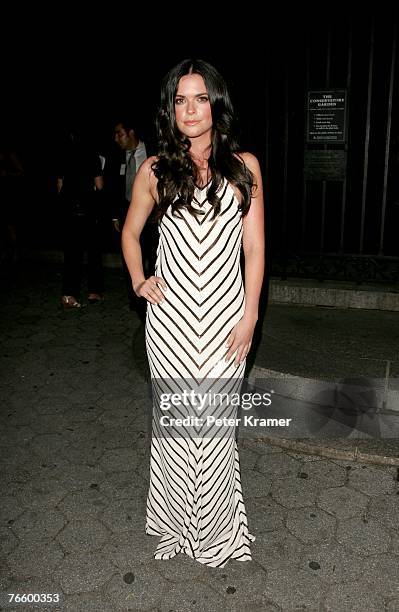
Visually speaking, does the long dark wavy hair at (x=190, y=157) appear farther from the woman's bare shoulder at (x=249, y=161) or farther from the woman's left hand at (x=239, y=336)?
the woman's left hand at (x=239, y=336)

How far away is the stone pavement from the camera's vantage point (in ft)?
9.49

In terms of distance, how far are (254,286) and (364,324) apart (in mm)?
3638

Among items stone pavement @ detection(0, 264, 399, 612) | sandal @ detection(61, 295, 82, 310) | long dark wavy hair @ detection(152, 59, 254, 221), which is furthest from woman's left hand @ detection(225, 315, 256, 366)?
sandal @ detection(61, 295, 82, 310)

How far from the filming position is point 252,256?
2.73 metres

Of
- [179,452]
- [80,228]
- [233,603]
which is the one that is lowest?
[233,603]

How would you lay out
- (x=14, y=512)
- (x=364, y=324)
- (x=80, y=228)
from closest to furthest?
1. (x=14, y=512)
2. (x=364, y=324)
3. (x=80, y=228)

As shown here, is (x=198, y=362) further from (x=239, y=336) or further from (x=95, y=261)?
(x=95, y=261)

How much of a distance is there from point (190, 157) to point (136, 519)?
2.08 m

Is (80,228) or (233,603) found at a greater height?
(80,228)

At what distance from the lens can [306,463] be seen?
3938mm

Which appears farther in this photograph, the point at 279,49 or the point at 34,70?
the point at 34,70

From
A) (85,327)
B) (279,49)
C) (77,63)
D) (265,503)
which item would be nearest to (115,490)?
(265,503)

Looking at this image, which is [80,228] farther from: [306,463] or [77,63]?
[306,463]

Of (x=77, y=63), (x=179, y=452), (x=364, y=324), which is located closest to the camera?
(x=179, y=452)
